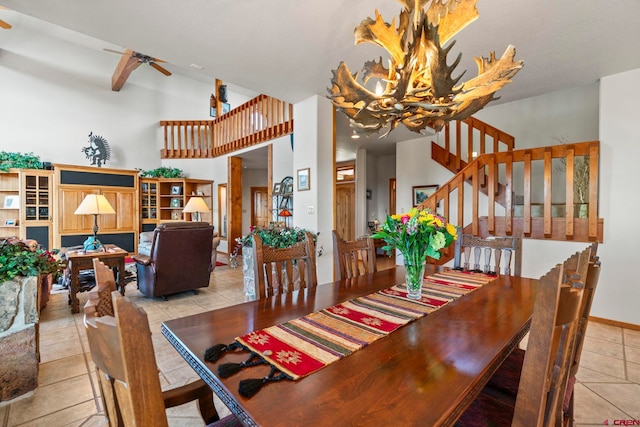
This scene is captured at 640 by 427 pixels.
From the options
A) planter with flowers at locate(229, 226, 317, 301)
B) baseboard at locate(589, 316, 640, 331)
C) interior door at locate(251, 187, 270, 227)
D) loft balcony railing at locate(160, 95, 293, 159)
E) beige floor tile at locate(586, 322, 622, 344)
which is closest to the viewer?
beige floor tile at locate(586, 322, 622, 344)

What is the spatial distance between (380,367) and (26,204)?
7884 millimetres

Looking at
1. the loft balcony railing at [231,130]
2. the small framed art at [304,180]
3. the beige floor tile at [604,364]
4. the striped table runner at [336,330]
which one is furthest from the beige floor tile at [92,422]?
the loft balcony railing at [231,130]

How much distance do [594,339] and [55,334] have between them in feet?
17.0

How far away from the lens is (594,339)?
2.83 m

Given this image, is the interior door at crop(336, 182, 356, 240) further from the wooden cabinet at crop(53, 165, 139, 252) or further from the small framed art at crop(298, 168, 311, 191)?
the wooden cabinet at crop(53, 165, 139, 252)

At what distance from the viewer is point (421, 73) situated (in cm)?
183

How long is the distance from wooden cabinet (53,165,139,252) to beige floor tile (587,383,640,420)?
8290mm

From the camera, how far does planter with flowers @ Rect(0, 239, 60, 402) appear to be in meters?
1.90

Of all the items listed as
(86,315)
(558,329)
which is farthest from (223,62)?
(558,329)

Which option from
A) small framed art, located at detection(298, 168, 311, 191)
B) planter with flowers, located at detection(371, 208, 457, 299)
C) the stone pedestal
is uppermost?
small framed art, located at detection(298, 168, 311, 191)

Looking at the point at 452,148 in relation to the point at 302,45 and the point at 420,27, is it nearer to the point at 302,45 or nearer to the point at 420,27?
the point at 302,45

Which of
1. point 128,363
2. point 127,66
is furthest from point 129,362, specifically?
point 127,66

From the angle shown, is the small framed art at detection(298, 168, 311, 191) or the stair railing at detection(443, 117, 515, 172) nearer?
the small framed art at detection(298, 168, 311, 191)

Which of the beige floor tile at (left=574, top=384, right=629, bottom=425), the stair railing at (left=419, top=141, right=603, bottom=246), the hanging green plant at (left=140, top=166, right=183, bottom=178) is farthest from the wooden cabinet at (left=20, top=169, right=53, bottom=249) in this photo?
the beige floor tile at (left=574, top=384, right=629, bottom=425)
